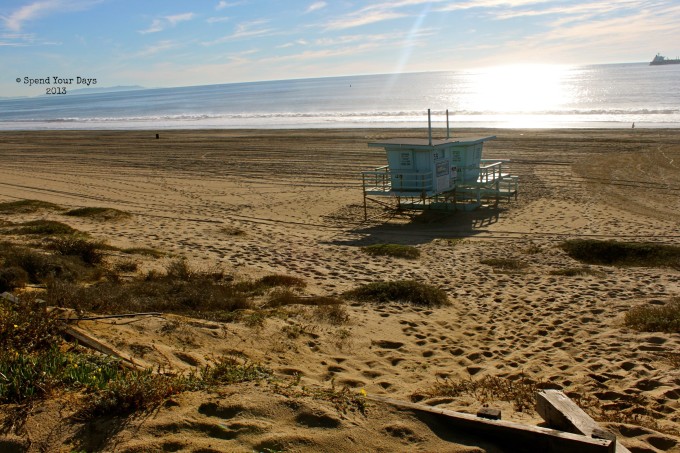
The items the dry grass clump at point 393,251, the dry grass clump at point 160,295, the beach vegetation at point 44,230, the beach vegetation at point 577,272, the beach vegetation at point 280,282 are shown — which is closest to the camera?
the dry grass clump at point 160,295

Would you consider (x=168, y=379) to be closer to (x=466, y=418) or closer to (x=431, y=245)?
(x=466, y=418)

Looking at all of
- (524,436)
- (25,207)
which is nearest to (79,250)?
(524,436)

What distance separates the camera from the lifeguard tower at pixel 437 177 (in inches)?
715

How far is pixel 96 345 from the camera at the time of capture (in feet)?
19.2

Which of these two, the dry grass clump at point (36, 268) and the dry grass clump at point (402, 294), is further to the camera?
the dry grass clump at point (402, 294)

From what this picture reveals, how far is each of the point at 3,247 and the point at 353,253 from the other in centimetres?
699

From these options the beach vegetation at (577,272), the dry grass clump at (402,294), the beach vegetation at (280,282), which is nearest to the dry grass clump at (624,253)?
the beach vegetation at (577,272)

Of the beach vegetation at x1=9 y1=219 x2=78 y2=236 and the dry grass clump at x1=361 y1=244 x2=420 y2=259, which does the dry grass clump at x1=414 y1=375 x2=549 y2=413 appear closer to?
the dry grass clump at x1=361 y1=244 x2=420 y2=259

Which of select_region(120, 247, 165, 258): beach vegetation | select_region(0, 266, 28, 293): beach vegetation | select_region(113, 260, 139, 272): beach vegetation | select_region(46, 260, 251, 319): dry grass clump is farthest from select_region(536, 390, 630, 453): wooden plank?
select_region(120, 247, 165, 258): beach vegetation

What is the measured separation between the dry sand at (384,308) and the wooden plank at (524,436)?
10 cm

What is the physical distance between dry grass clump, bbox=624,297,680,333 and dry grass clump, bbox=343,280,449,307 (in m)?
2.67

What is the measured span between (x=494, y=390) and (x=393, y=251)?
7.69 meters

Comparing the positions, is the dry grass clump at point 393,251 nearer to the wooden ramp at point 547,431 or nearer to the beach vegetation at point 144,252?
the beach vegetation at point 144,252

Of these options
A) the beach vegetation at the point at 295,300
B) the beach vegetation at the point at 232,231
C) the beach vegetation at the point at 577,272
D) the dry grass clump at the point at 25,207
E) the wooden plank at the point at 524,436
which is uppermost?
the dry grass clump at the point at 25,207
